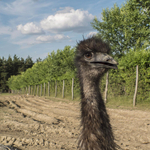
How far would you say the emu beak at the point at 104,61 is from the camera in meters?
2.37

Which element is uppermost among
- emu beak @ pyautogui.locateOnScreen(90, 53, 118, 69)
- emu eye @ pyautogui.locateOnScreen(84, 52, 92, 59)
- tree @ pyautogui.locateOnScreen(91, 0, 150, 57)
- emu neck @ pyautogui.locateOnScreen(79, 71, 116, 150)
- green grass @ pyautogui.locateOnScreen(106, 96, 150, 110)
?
tree @ pyautogui.locateOnScreen(91, 0, 150, 57)

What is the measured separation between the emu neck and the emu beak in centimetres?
22

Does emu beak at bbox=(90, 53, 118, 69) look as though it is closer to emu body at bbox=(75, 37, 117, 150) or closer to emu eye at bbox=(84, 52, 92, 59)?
emu body at bbox=(75, 37, 117, 150)

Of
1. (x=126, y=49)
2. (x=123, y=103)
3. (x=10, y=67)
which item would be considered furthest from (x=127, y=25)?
(x=10, y=67)

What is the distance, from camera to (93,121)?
230 cm

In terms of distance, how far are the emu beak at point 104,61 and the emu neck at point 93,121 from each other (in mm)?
218

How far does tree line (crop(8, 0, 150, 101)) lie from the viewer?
996cm

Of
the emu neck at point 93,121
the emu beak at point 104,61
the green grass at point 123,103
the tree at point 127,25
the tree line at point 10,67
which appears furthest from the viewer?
the tree line at point 10,67

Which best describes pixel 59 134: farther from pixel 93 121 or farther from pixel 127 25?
pixel 127 25

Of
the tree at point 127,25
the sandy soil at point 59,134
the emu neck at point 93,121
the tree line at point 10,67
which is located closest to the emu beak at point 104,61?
the emu neck at point 93,121

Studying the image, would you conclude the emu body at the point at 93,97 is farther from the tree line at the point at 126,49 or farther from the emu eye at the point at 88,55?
the tree line at the point at 126,49

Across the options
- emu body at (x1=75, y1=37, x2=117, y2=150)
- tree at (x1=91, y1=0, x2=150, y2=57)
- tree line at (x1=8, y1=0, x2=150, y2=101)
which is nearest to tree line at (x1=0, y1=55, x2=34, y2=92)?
tree line at (x1=8, y1=0, x2=150, y2=101)

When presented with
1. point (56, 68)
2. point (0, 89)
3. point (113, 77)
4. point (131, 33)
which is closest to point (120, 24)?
point (131, 33)

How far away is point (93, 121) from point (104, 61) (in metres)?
0.81
